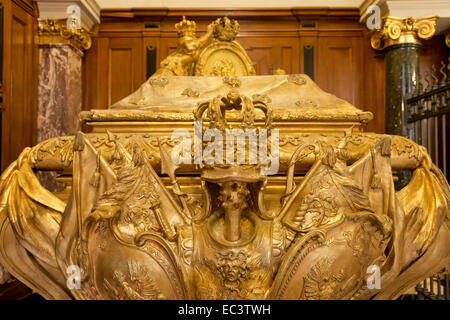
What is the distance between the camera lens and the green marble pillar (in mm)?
3962

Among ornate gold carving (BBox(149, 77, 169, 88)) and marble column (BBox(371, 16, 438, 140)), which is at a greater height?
marble column (BBox(371, 16, 438, 140))

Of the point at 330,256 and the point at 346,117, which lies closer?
the point at 330,256

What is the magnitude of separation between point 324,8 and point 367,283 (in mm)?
3660

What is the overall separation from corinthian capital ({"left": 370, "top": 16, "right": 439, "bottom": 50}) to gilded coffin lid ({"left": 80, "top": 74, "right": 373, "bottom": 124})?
173 centimetres

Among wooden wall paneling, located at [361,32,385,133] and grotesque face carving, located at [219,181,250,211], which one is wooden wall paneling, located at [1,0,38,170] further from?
wooden wall paneling, located at [361,32,385,133]

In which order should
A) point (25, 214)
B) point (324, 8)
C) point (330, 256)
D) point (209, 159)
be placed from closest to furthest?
point (209, 159) → point (330, 256) → point (25, 214) → point (324, 8)

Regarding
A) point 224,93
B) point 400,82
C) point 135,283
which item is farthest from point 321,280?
point 400,82

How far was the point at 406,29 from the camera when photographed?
4012 mm

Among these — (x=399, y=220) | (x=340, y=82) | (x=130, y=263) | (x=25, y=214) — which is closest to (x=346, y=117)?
(x=399, y=220)

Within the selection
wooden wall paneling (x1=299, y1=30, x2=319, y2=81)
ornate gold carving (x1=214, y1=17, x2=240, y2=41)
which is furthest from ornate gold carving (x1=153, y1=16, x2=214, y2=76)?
wooden wall paneling (x1=299, y1=30, x2=319, y2=81)

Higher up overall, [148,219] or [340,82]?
[340,82]

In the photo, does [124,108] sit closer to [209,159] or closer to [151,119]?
[151,119]

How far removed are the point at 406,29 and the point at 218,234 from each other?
134 inches

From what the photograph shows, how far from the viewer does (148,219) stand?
142 cm
